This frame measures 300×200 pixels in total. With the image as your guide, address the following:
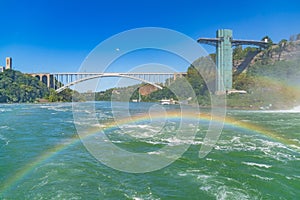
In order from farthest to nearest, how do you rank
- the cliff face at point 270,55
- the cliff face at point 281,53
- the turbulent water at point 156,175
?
the cliff face at point 270,55 → the cliff face at point 281,53 → the turbulent water at point 156,175

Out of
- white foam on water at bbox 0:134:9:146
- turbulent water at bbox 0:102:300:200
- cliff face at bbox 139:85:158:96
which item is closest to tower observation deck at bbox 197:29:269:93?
cliff face at bbox 139:85:158:96

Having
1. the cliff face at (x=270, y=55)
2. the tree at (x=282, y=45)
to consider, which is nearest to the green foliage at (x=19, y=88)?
the cliff face at (x=270, y=55)

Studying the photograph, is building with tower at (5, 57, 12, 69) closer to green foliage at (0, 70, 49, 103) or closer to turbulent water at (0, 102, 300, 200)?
green foliage at (0, 70, 49, 103)

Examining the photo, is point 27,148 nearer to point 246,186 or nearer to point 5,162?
point 5,162

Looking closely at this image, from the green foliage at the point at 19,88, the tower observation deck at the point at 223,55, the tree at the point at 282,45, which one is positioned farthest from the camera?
the green foliage at the point at 19,88

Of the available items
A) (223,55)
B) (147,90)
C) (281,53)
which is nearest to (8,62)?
(147,90)

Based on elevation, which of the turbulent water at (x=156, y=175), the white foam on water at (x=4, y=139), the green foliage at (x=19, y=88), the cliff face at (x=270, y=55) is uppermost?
the cliff face at (x=270, y=55)

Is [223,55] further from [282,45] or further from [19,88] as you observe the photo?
[19,88]

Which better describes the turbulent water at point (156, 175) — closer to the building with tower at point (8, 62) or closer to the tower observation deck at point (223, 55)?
the tower observation deck at point (223, 55)
